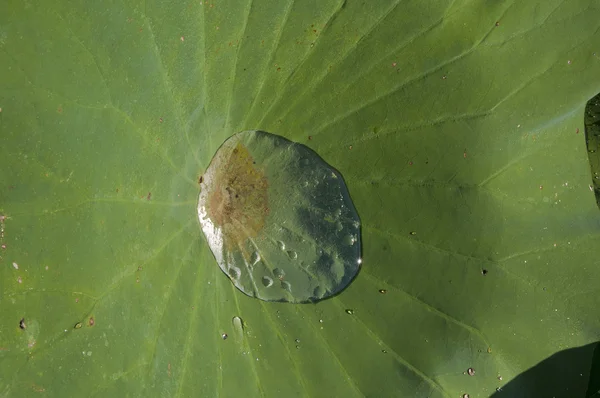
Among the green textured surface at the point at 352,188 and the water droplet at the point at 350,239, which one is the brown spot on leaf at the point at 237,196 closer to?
the green textured surface at the point at 352,188

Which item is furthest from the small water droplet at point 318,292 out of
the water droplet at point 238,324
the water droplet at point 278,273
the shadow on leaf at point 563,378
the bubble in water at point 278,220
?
the shadow on leaf at point 563,378

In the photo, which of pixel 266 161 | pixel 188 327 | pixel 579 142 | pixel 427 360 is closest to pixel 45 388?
pixel 188 327

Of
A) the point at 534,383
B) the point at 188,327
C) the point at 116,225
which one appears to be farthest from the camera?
the point at 534,383

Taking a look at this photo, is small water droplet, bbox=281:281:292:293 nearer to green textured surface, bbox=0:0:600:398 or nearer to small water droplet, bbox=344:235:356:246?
green textured surface, bbox=0:0:600:398

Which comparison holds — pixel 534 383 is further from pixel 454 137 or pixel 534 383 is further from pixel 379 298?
pixel 454 137

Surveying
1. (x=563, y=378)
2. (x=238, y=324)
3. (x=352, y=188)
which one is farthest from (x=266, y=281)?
(x=563, y=378)

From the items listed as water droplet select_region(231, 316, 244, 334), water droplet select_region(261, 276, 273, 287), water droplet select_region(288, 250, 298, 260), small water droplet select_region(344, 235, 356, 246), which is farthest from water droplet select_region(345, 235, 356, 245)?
water droplet select_region(231, 316, 244, 334)

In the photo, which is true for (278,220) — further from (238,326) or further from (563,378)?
(563,378)
